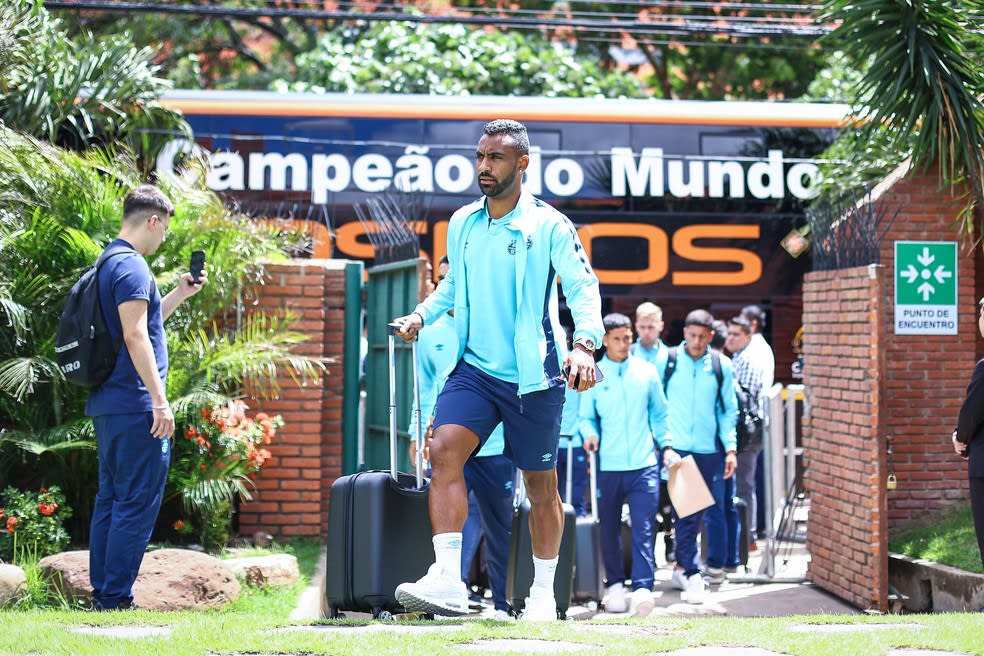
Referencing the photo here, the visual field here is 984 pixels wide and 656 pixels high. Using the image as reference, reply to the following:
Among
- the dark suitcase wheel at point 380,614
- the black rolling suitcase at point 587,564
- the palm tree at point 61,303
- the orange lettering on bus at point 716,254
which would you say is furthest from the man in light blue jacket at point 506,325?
the orange lettering on bus at point 716,254

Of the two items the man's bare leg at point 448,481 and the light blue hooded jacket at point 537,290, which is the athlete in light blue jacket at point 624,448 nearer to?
the light blue hooded jacket at point 537,290

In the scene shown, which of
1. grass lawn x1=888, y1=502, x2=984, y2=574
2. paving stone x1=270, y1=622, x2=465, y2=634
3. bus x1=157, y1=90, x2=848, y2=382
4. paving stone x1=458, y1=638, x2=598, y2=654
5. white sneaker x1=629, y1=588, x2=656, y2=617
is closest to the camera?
paving stone x1=458, y1=638, x2=598, y2=654

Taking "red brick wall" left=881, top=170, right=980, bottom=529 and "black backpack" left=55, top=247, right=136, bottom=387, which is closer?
"black backpack" left=55, top=247, right=136, bottom=387

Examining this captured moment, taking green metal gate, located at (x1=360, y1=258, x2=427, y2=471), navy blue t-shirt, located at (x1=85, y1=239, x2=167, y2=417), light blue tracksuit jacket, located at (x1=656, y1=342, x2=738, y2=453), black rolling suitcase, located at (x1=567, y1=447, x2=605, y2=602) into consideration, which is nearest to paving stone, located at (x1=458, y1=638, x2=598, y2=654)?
navy blue t-shirt, located at (x1=85, y1=239, x2=167, y2=417)

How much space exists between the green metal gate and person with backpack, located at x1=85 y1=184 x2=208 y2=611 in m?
2.66

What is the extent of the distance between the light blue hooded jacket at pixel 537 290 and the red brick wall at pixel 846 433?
13.2 ft

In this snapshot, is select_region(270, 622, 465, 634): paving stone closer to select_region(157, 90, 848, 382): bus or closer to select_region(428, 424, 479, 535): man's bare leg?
select_region(428, 424, 479, 535): man's bare leg

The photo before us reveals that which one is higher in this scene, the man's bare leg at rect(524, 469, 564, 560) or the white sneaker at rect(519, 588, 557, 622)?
the man's bare leg at rect(524, 469, 564, 560)

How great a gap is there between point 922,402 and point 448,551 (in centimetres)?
603

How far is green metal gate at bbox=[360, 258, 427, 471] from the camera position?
8523 mm

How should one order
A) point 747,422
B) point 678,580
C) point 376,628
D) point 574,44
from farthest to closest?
point 574,44
point 747,422
point 678,580
point 376,628

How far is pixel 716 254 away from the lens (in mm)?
13773

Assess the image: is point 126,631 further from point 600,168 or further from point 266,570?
point 600,168

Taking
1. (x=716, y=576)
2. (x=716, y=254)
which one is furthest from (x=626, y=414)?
(x=716, y=254)
